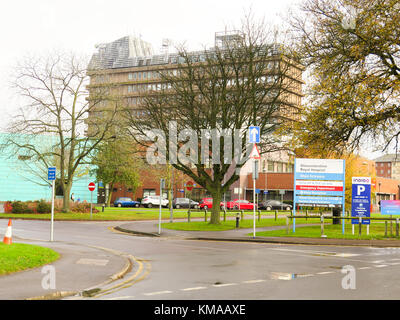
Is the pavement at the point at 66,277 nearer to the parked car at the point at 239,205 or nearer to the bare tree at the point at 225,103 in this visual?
the bare tree at the point at 225,103

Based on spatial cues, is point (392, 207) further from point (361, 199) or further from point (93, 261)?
point (93, 261)

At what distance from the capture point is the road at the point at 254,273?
943 centimetres

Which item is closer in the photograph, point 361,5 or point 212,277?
point 212,277

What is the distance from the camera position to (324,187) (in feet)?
86.3

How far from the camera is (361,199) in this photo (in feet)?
84.8

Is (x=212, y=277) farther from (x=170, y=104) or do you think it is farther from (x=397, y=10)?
(x=170, y=104)

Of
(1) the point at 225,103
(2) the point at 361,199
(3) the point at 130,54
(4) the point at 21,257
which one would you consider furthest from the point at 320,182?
(3) the point at 130,54

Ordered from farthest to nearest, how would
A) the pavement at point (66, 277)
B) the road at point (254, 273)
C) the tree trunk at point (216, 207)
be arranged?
the tree trunk at point (216, 207) < the road at point (254, 273) < the pavement at point (66, 277)

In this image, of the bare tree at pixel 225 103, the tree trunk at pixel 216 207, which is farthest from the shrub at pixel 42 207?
the tree trunk at pixel 216 207

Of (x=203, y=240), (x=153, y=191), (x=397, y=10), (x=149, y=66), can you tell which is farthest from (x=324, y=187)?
(x=149, y=66)

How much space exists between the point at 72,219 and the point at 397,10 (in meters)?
26.8

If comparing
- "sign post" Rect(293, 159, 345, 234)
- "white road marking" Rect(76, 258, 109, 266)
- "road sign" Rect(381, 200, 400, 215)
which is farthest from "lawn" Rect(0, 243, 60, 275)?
"road sign" Rect(381, 200, 400, 215)

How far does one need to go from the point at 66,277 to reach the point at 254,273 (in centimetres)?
429

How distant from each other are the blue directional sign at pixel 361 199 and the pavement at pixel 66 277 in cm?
1457
